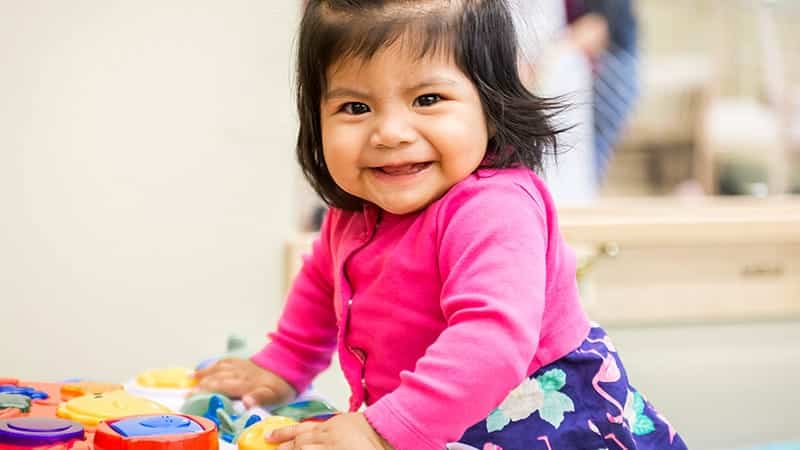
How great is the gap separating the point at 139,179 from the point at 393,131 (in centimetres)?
57

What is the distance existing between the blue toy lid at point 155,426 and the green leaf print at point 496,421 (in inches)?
8.5

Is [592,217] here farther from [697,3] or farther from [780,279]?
[697,3]

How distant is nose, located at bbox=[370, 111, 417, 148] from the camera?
0.71 metres

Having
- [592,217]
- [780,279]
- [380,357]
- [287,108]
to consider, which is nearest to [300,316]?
[380,357]

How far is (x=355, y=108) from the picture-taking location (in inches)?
29.1

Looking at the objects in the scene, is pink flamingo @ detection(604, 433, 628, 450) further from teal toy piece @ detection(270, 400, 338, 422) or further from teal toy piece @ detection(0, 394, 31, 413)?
teal toy piece @ detection(0, 394, 31, 413)

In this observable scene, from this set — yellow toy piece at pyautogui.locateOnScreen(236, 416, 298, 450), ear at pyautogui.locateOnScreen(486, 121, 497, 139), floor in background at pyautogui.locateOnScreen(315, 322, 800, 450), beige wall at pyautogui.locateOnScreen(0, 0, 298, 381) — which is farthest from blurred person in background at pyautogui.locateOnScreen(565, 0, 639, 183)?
yellow toy piece at pyautogui.locateOnScreen(236, 416, 298, 450)

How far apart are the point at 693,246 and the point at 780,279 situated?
158 mm

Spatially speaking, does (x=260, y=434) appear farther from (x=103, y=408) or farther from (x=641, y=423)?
(x=641, y=423)

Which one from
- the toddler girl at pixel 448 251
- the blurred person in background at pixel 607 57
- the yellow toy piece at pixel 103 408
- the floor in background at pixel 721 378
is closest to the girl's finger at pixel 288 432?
the toddler girl at pixel 448 251

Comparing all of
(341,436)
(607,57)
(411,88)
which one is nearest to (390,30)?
(411,88)

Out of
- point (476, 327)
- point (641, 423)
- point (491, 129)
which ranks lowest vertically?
point (641, 423)

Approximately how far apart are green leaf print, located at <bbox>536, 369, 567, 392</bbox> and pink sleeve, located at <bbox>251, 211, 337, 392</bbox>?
0.79ft

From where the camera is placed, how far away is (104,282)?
3.90ft
